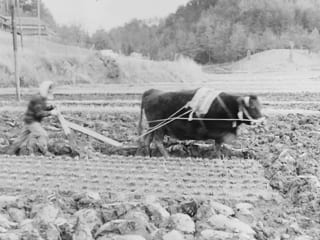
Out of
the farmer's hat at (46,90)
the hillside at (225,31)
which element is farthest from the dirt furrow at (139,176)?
the hillside at (225,31)

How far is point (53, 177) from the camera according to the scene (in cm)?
468

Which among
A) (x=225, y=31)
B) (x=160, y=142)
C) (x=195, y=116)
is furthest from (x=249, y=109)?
(x=225, y=31)

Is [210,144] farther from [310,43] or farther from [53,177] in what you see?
[310,43]

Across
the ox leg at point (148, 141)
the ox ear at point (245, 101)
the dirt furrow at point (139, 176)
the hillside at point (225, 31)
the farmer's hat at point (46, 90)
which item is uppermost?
the hillside at point (225, 31)

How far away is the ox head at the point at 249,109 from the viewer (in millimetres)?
5480

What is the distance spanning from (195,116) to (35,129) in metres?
1.70

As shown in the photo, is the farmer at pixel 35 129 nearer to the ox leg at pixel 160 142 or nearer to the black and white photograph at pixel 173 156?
the black and white photograph at pixel 173 156

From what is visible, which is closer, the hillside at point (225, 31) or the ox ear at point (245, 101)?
the ox ear at point (245, 101)

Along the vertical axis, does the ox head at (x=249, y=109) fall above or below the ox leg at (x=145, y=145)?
above

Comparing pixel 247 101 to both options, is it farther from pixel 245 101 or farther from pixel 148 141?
pixel 148 141

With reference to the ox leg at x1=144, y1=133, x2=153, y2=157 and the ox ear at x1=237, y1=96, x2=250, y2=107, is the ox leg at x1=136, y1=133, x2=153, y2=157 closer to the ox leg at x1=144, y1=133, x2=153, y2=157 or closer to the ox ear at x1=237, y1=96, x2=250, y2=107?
the ox leg at x1=144, y1=133, x2=153, y2=157

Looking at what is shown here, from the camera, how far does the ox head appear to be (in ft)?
18.0

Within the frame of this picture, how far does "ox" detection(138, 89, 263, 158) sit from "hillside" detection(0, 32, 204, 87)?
402 inches

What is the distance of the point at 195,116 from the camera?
18.5 ft
